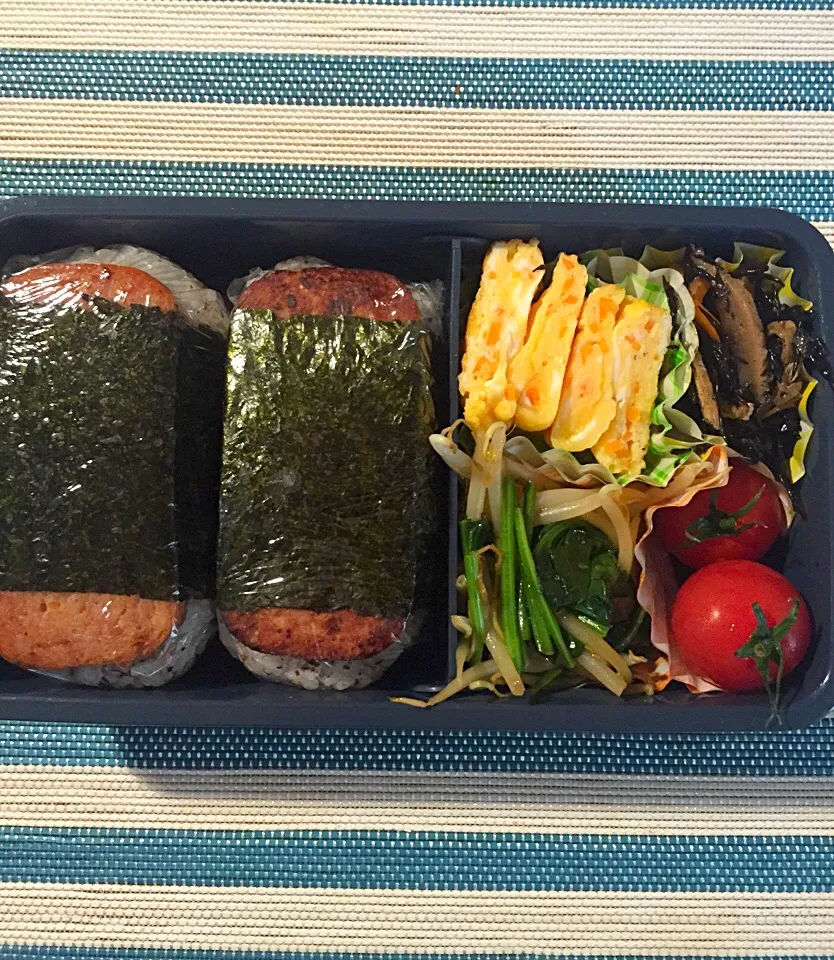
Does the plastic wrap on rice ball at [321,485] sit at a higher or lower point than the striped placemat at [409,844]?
higher

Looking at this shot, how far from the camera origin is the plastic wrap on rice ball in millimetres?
1364

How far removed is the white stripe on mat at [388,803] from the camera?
1.53 metres

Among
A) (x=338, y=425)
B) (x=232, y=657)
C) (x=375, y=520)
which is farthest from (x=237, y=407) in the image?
(x=232, y=657)

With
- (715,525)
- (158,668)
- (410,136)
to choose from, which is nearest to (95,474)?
(158,668)

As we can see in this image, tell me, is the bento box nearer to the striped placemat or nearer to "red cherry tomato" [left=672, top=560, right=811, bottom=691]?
"red cherry tomato" [left=672, top=560, right=811, bottom=691]

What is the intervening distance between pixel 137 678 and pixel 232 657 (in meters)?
0.18

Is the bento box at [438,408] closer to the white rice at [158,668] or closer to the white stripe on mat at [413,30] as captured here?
the white rice at [158,668]

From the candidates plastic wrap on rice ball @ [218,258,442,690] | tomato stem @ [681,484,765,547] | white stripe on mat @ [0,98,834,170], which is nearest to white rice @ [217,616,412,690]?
plastic wrap on rice ball @ [218,258,442,690]

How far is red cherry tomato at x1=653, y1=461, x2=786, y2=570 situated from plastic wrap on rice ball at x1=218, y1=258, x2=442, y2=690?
484 millimetres

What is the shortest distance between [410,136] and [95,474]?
3.16 ft

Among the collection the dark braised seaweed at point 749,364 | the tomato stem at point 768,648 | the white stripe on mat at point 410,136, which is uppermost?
the white stripe on mat at point 410,136

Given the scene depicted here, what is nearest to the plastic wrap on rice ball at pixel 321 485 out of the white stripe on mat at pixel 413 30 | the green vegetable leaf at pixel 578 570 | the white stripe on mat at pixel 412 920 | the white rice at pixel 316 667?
the white rice at pixel 316 667

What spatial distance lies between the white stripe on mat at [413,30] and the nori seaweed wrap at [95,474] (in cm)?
68

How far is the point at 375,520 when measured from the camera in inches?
54.3
